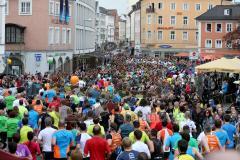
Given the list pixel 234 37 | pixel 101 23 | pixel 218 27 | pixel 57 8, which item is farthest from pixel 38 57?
pixel 101 23

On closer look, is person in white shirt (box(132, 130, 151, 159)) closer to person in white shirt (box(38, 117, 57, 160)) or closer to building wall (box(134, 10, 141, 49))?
person in white shirt (box(38, 117, 57, 160))

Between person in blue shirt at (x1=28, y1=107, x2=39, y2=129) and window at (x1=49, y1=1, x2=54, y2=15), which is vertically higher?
window at (x1=49, y1=1, x2=54, y2=15)

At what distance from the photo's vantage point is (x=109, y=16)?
19512 cm

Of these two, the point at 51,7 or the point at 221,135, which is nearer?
the point at 221,135

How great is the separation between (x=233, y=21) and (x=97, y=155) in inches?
2831

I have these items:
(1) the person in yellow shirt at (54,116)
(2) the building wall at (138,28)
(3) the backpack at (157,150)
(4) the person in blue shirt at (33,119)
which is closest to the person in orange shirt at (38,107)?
(1) the person in yellow shirt at (54,116)

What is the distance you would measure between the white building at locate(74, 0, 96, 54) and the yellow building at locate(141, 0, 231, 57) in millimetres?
22883

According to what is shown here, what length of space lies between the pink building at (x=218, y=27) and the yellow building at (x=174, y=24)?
2026cm

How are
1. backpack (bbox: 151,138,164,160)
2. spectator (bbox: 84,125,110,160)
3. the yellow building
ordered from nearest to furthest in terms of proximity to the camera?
spectator (bbox: 84,125,110,160) < backpack (bbox: 151,138,164,160) < the yellow building

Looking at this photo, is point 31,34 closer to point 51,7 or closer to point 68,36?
point 51,7

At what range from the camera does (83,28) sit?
75.2 metres

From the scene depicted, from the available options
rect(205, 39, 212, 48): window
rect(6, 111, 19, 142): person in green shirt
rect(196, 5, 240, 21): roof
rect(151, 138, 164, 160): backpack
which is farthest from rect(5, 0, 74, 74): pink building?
rect(151, 138, 164, 160): backpack

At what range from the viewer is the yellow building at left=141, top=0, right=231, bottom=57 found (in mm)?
104562

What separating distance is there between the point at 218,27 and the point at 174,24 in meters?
24.6
